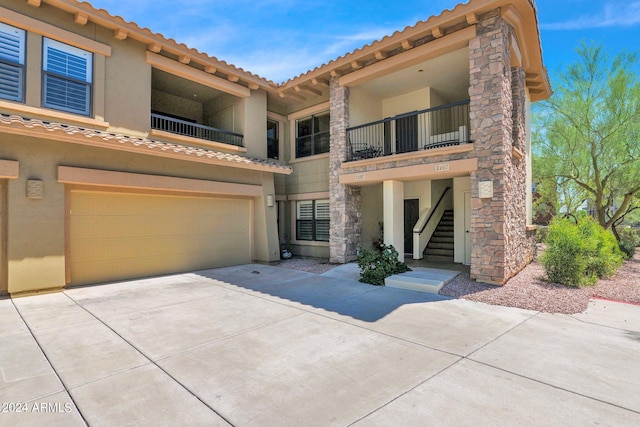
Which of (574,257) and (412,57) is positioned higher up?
(412,57)

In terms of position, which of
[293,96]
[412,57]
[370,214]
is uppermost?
[293,96]

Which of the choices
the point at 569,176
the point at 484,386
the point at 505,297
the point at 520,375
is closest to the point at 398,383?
the point at 484,386

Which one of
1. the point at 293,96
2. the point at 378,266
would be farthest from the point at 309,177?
the point at 378,266

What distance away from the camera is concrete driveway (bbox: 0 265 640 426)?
2965mm

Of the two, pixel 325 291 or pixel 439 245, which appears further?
pixel 439 245

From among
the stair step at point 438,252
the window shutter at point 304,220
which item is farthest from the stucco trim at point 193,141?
the stair step at point 438,252

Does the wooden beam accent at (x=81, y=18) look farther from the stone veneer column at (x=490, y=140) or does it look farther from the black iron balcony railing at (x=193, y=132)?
the stone veneer column at (x=490, y=140)

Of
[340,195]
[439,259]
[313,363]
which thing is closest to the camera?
[313,363]

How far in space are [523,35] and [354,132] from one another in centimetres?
568

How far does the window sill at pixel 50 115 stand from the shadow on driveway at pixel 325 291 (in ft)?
16.1

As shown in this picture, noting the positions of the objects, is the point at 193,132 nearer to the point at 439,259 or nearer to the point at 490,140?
the point at 490,140

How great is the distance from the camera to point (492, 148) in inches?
317

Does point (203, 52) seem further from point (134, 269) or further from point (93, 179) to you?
point (134, 269)

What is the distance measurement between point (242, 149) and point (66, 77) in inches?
204
